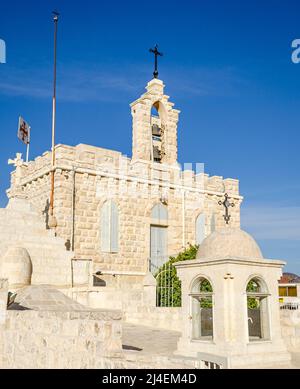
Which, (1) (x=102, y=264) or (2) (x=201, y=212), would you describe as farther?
(2) (x=201, y=212)

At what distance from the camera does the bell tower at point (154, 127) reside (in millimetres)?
23109

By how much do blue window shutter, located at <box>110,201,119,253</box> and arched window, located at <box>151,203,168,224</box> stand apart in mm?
2198

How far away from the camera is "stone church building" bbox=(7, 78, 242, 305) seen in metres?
19.7

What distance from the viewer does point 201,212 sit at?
963 inches

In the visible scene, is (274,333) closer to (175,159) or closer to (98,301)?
(98,301)

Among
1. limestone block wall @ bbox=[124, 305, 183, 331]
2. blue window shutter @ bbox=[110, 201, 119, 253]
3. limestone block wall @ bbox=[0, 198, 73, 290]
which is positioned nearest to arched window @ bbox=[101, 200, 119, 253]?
blue window shutter @ bbox=[110, 201, 119, 253]

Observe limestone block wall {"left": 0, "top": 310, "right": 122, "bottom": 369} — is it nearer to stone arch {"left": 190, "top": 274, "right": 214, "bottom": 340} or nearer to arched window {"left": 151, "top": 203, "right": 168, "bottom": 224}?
stone arch {"left": 190, "top": 274, "right": 214, "bottom": 340}

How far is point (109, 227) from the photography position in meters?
20.8

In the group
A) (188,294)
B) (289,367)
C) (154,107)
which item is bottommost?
(289,367)

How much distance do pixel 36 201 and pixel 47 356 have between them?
1453cm

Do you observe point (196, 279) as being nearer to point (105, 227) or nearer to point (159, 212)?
point (105, 227)

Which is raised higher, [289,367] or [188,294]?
[188,294]
